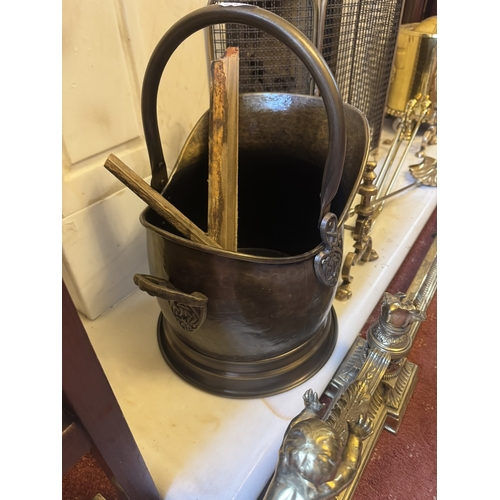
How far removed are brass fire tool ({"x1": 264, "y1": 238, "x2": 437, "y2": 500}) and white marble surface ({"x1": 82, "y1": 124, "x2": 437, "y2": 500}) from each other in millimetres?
57

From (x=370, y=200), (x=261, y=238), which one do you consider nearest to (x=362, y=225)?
(x=370, y=200)

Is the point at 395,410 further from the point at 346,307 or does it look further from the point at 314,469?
the point at 314,469

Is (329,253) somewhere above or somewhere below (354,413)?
above

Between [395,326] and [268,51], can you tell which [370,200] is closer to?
[395,326]

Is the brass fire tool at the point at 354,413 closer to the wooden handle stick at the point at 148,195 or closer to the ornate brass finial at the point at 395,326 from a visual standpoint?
the ornate brass finial at the point at 395,326

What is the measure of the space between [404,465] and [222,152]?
18.8 inches

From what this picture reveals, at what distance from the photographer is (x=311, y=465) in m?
0.30

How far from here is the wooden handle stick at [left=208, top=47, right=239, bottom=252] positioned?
0.48 metres

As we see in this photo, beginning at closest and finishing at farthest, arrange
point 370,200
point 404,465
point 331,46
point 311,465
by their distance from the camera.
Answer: point 311,465 → point 404,465 → point 370,200 → point 331,46

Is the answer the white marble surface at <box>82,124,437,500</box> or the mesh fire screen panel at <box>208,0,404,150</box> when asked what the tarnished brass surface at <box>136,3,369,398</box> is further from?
the mesh fire screen panel at <box>208,0,404,150</box>

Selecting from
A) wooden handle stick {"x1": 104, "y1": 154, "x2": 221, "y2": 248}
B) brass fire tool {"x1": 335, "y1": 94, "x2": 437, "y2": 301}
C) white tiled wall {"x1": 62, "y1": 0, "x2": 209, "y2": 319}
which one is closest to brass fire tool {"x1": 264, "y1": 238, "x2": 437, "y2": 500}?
brass fire tool {"x1": 335, "y1": 94, "x2": 437, "y2": 301}

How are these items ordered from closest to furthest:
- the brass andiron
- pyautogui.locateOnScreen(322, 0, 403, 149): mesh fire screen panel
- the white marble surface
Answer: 1. the white marble surface
2. the brass andiron
3. pyautogui.locateOnScreen(322, 0, 403, 149): mesh fire screen panel

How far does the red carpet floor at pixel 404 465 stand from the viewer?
48 cm

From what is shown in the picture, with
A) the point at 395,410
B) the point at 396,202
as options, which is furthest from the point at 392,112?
the point at 395,410
